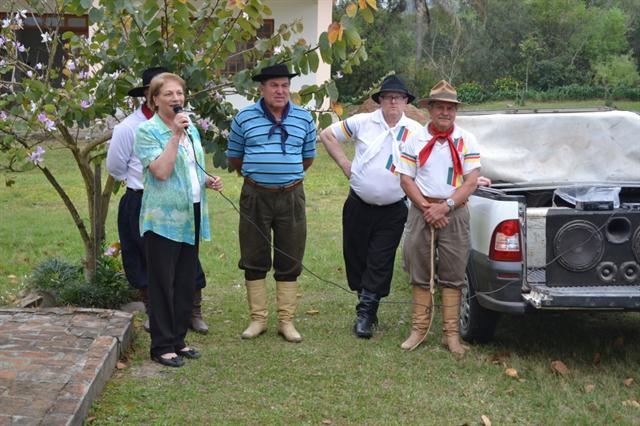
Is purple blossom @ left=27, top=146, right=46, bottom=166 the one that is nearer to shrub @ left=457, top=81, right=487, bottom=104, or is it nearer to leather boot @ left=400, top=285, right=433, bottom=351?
leather boot @ left=400, top=285, right=433, bottom=351

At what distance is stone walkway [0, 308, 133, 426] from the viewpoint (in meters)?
4.89

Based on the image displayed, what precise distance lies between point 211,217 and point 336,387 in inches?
293

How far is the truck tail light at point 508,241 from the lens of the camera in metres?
6.11

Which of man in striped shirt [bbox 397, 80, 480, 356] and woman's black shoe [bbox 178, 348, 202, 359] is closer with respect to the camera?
woman's black shoe [bbox 178, 348, 202, 359]

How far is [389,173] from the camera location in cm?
693

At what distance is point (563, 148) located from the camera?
→ 721 cm

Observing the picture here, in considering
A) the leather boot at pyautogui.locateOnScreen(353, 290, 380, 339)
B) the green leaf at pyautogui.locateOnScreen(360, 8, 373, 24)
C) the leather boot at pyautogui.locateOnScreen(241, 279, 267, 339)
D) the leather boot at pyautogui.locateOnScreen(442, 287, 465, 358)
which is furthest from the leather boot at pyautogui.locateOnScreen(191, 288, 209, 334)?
the green leaf at pyautogui.locateOnScreen(360, 8, 373, 24)

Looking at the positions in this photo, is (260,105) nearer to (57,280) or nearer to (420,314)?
(420,314)

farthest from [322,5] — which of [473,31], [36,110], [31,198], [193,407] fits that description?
[473,31]

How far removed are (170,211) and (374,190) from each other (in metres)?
1.68

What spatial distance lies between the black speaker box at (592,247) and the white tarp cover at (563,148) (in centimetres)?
92

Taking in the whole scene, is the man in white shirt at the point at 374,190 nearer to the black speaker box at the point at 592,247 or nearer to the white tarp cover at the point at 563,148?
the white tarp cover at the point at 563,148

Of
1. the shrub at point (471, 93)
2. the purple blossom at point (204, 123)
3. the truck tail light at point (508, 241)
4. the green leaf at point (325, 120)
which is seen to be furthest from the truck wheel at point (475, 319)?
the shrub at point (471, 93)

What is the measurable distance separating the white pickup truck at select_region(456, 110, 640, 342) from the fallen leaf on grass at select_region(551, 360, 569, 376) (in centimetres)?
51
